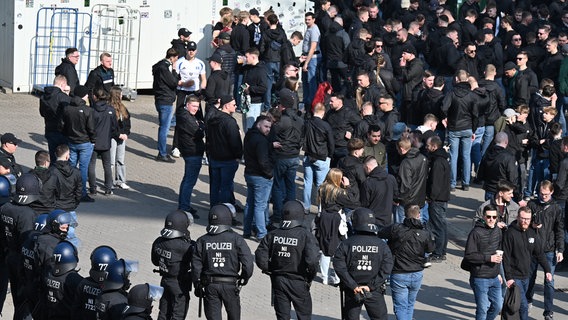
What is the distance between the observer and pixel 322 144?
1744 cm

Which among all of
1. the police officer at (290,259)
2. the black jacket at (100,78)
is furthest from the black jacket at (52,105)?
the police officer at (290,259)

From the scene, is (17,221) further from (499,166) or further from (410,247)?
(499,166)

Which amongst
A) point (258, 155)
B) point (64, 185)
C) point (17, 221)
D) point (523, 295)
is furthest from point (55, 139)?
point (523, 295)

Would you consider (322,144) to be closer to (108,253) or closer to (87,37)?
(108,253)

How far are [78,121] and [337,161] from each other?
379 centimetres

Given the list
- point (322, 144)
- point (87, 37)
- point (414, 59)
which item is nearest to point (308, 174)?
point (322, 144)

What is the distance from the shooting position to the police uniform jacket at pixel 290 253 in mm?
12969

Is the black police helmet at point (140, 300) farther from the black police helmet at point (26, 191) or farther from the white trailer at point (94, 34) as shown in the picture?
the white trailer at point (94, 34)

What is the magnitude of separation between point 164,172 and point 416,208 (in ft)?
24.2

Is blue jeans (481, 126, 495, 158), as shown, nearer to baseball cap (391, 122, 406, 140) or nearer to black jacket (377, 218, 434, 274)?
baseball cap (391, 122, 406, 140)

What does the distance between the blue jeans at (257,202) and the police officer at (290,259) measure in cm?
369

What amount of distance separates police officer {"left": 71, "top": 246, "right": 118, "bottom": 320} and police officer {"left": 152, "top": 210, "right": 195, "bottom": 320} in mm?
1373

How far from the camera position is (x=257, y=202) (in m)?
16.9

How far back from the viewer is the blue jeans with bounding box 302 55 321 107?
24031 mm
